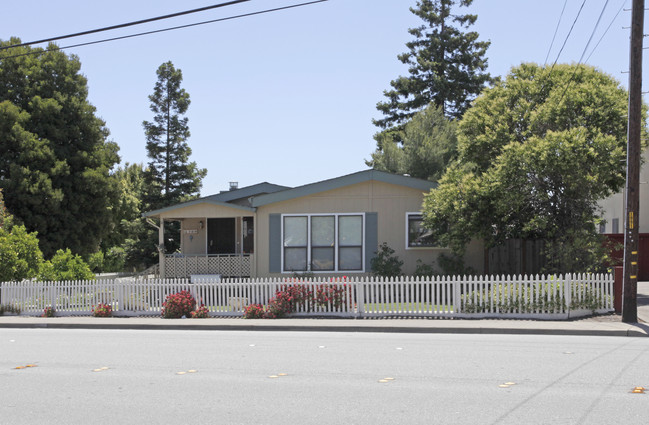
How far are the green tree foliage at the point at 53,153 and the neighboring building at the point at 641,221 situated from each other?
25.6m

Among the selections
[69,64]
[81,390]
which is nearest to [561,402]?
[81,390]

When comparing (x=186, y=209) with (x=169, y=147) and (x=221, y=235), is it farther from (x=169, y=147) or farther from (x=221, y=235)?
(x=169, y=147)

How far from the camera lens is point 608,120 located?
61.6ft

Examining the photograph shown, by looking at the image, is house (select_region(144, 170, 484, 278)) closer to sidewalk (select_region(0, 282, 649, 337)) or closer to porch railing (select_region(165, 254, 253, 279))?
porch railing (select_region(165, 254, 253, 279))

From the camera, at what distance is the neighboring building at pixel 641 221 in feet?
77.6

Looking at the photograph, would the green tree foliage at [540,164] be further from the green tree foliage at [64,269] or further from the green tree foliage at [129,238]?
the green tree foliage at [129,238]

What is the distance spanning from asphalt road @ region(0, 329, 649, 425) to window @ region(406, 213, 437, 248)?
8380 mm

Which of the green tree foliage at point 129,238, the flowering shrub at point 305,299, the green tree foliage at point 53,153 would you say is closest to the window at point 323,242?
the flowering shrub at point 305,299

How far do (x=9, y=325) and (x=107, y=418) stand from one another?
11.5 metres

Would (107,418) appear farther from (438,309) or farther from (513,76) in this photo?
(513,76)

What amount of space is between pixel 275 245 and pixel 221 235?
5510mm

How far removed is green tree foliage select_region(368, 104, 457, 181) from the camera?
32.4m

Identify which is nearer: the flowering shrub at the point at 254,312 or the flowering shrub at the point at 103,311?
the flowering shrub at the point at 254,312

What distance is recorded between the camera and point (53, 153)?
111ft
